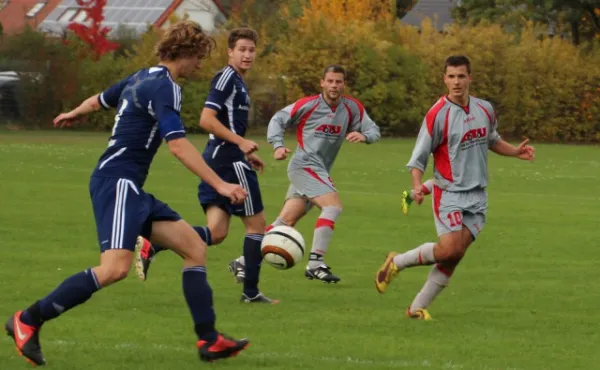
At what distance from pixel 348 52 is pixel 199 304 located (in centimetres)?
3537

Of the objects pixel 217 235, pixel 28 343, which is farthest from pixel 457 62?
pixel 28 343

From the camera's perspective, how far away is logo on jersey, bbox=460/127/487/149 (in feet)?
31.6

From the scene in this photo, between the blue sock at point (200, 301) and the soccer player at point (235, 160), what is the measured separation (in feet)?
8.04

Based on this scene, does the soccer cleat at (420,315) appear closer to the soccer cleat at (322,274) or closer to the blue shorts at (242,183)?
the blue shorts at (242,183)

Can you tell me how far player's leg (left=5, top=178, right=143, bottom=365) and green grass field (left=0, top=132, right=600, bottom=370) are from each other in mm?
238

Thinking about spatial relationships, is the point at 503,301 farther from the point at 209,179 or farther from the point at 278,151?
the point at 209,179

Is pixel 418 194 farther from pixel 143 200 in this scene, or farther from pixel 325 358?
pixel 143 200

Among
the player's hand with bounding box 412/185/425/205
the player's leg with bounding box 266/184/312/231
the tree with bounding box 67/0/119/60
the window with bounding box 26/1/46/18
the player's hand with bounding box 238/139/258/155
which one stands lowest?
the window with bounding box 26/1/46/18

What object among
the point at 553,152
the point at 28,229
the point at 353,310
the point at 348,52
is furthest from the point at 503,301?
the point at 348,52

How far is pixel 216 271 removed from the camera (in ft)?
40.6

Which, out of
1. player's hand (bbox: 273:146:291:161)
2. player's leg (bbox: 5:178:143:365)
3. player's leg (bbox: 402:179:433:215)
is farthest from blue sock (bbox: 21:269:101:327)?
player's hand (bbox: 273:146:291:161)

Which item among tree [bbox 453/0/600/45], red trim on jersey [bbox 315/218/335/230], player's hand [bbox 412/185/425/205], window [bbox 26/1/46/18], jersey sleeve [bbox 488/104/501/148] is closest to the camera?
player's hand [bbox 412/185/425/205]

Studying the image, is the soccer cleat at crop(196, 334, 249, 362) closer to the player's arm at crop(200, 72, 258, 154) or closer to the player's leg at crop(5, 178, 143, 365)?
the player's leg at crop(5, 178, 143, 365)

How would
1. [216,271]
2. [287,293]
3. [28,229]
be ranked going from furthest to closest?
[28,229], [216,271], [287,293]
